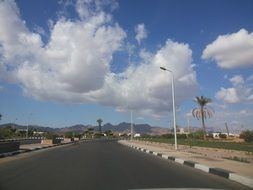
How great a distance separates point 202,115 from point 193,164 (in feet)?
211

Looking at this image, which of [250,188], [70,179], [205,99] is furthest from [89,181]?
[205,99]

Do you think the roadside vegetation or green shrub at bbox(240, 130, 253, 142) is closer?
the roadside vegetation

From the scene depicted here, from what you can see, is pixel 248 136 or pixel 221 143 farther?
pixel 248 136

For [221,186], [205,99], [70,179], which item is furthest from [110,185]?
[205,99]

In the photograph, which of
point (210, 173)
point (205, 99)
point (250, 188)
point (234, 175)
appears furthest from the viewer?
point (205, 99)

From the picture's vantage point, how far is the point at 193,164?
1902cm

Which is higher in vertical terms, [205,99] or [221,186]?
[205,99]

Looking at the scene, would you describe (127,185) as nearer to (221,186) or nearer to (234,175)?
(221,186)

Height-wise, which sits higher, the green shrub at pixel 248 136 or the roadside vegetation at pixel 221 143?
the green shrub at pixel 248 136

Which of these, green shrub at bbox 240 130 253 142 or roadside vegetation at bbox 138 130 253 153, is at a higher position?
green shrub at bbox 240 130 253 142

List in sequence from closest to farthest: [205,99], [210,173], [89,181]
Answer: [89,181]
[210,173]
[205,99]

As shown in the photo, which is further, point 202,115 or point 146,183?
point 202,115

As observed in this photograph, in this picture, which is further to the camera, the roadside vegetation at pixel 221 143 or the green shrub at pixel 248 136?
the green shrub at pixel 248 136

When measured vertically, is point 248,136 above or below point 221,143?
above
